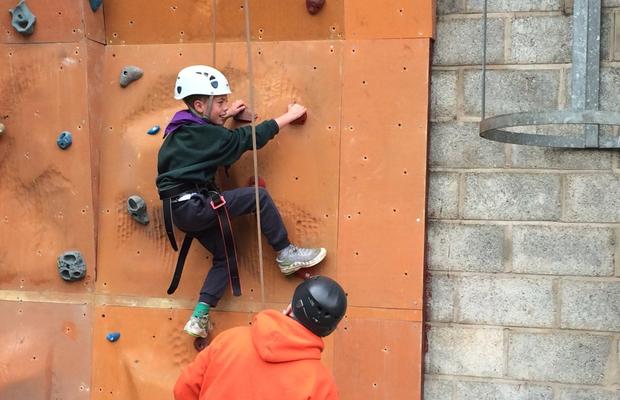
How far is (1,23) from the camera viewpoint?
4.96 meters

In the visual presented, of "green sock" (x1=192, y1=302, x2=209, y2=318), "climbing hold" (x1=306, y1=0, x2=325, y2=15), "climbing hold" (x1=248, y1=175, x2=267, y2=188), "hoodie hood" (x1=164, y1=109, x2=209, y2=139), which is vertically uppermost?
"climbing hold" (x1=306, y1=0, x2=325, y2=15)

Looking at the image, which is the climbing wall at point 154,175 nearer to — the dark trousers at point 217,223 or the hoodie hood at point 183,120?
the dark trousers at point 217,223

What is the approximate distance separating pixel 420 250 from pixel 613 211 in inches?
39.3

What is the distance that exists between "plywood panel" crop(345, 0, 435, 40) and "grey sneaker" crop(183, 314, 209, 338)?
1717 millimetres

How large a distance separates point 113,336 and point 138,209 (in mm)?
738

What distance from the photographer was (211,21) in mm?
4852

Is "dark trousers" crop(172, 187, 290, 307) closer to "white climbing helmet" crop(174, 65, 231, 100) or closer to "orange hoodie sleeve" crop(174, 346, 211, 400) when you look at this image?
"white climbing helmet" crop(174, 65, 231, 100)

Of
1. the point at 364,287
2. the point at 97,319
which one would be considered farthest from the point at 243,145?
the point at 97,319

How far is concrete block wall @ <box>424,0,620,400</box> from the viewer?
4422 millimetres

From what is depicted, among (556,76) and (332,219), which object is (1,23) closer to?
(332,219)

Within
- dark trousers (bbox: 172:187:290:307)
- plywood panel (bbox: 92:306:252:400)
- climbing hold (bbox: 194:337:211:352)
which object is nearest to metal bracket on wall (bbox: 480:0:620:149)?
dark trousers (bbox: 172:187:290:307)

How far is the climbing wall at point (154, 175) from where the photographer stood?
4562 millimetres

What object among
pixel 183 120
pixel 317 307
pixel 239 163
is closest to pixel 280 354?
pixel 317 307

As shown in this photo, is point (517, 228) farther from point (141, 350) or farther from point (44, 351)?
point (44, 351)
